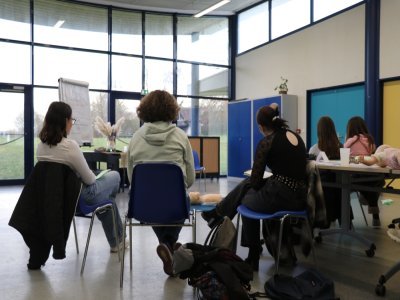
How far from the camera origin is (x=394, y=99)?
5938 mm

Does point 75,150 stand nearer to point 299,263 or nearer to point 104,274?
point 104,274

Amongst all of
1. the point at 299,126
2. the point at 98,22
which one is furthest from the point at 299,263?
the point at 98,22

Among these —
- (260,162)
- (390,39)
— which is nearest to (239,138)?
(390,39)

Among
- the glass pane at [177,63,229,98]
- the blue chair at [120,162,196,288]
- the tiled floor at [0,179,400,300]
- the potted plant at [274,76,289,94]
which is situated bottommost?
the tiled floor at [0,179,400,300]

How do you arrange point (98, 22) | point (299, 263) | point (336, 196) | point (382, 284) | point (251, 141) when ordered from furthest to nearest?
point (98, 22) < point (251, 141) < point (336, 196) < point (299, 263) < point (382, 284)

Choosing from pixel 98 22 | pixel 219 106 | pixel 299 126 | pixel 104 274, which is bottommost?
pixel 104 274

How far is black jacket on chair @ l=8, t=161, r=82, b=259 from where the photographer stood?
2.46 metres

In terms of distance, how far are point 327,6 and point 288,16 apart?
109 centimetres

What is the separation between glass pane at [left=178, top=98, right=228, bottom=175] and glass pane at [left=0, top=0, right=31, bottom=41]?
3.51 meters

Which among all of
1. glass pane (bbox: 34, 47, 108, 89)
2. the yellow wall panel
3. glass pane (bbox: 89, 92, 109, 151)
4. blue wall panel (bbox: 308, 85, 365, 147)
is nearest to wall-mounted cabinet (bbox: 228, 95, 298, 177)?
blue wall panel (bbox: 308, 85, 365, 147)

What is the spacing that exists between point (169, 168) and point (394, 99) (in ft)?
16.2

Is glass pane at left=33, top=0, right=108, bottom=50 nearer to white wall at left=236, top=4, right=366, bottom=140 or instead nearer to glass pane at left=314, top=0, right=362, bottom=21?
white wall at left=236, top=4, right=366, bottom=140

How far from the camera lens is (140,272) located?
2582mm

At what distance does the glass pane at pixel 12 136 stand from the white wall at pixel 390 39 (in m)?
6.52
